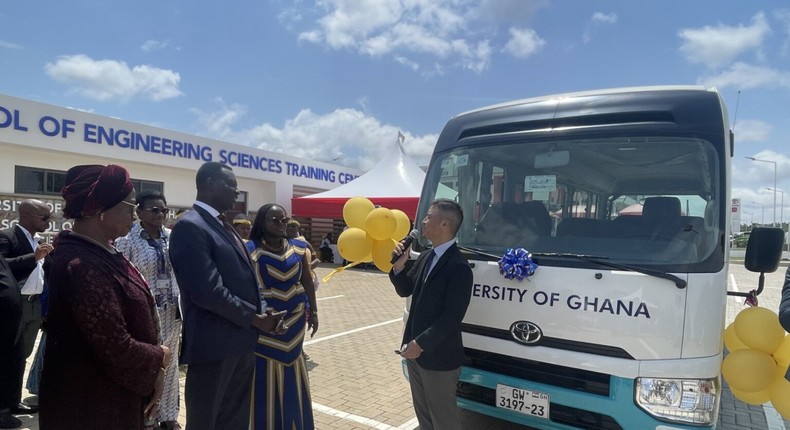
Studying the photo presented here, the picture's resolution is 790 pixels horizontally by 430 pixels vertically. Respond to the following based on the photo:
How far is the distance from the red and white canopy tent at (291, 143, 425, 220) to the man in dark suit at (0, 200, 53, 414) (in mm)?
10557

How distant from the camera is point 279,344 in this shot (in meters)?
3.14

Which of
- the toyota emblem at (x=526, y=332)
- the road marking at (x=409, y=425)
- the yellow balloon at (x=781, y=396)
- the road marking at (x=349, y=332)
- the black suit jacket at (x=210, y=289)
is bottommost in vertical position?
the road marking at (x=349, y=332)

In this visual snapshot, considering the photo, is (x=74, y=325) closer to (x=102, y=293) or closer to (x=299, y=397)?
(x=102, y=293)

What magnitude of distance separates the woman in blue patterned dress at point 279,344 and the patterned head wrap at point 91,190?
126cm

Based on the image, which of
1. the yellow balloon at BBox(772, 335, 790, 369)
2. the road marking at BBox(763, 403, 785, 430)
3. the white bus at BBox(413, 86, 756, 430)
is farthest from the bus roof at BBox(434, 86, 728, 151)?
the road marking at BBox(763, 403, 785, 430)

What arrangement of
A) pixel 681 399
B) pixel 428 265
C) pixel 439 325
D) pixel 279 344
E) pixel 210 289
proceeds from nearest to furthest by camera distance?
pixel 210 289 → pixel 681 399 → pixel 439 325 → pixel 428 265 → pixel 279 344

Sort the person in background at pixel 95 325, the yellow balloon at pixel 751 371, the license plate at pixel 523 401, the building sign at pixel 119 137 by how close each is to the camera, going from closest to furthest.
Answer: the person in background at pixel 95 325
the license plate at pixel 523 401
the yellow balloon at pixel 751 371
the building sign at pixel 119 137

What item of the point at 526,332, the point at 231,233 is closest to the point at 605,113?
the point at 526,332

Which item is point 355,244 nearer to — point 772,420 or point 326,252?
point 772,420

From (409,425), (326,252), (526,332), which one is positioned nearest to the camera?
(526,332)

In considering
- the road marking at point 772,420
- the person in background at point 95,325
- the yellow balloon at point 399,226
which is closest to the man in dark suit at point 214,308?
the person in background at point 95,325

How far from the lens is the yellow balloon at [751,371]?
2949 millimetres

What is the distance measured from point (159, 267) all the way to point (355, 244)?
1630 mm

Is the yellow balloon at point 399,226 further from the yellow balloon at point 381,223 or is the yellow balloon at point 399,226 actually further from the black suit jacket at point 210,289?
the black suit jacket at point 210,289
